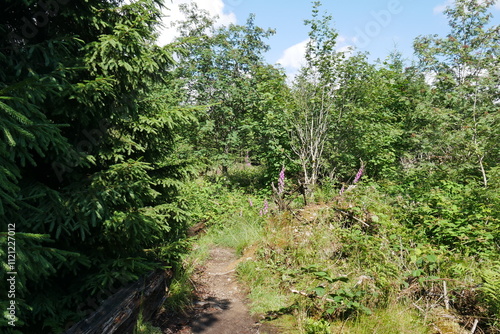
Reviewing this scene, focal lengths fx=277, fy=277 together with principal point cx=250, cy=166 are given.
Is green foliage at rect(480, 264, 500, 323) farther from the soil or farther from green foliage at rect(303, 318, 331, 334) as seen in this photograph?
the soil

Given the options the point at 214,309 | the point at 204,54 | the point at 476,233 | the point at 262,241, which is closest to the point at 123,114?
the point at 214,309

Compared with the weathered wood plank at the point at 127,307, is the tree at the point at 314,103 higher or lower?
higher

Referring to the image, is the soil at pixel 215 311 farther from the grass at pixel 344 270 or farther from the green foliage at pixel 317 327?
the green foliage at pixel 317 327

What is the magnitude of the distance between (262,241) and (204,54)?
8568 millimetres

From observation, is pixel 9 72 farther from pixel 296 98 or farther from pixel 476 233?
pixel 296 98

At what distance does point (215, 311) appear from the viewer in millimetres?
4430

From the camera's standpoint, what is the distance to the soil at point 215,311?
392cm

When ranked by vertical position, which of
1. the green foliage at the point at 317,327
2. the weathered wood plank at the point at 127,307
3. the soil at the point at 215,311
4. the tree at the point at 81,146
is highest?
the tree at the point at 81,146

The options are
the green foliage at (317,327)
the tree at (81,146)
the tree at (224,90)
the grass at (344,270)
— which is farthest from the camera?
the tree at (224,90)

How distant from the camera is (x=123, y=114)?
361 cm

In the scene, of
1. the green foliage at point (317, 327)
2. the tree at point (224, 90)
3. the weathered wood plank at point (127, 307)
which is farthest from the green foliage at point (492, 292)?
the tree at point (224, 90)

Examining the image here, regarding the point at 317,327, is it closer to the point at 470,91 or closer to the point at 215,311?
the point at 215,311

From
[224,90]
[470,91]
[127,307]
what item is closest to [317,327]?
[127,307]

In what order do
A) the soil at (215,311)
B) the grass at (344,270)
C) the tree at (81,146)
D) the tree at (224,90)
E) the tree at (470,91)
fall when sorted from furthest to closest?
the tree at (224,90) < the tree at (470,91) < the soil at (215,311) < the grass at (344,270) < the tree at (81,146)
